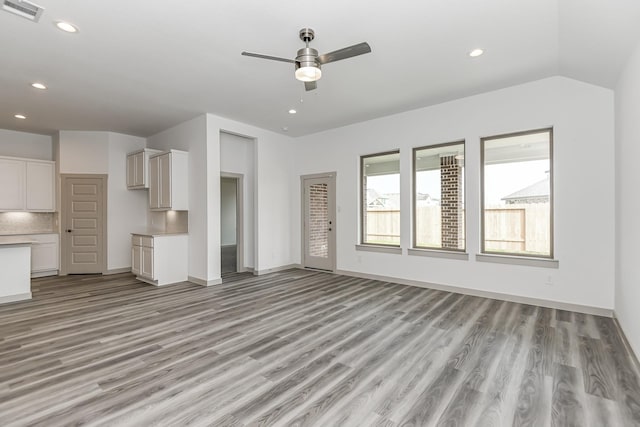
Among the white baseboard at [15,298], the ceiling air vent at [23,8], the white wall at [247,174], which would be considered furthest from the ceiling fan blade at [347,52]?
the white baseboard at [15,298]

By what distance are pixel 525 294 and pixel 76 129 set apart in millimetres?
8808

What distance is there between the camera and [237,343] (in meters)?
3.09

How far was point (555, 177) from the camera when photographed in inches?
163

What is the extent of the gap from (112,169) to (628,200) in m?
8.54

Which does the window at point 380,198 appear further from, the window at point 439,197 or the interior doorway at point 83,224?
the interior doorway at point 83,224

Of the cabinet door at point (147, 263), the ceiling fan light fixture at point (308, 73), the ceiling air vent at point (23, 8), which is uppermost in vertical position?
the ceiling air vent at point (23, 8)

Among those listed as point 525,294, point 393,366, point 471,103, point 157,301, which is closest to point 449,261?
point 525,294

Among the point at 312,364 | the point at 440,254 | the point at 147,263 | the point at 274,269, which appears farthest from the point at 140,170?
the point at 440,254

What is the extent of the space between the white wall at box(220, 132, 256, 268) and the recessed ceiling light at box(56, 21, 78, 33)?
12.2ft

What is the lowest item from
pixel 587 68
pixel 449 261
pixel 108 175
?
pixel 449 261

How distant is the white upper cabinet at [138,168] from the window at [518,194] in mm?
6166

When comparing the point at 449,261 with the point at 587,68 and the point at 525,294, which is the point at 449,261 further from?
the point at 587,68

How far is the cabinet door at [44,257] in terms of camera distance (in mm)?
6297

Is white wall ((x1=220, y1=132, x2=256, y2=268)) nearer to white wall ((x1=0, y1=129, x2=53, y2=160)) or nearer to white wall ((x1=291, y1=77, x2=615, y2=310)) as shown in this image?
white wall ((x1=291, y1=77, x2=615, y2=310))
